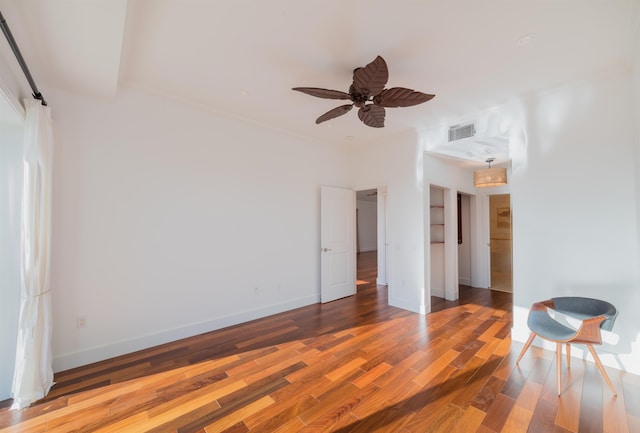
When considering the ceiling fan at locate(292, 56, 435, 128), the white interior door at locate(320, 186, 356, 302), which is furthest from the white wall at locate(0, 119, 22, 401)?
the white interior door at locate(320, 186, 356, 302)

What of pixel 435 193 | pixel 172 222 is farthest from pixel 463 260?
pixel 172 222

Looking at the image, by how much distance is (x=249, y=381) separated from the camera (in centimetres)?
250

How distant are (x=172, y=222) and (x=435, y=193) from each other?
4716mm

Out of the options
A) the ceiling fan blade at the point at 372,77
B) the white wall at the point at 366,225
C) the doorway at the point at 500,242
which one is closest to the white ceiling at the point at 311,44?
the ceiling fan blade at the point at 372,77

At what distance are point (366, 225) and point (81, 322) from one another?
36.4ft

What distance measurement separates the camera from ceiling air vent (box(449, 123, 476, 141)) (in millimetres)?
3795

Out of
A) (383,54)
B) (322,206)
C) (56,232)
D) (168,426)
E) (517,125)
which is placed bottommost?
(168,426)

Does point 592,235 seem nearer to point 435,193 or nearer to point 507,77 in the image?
point 507,77

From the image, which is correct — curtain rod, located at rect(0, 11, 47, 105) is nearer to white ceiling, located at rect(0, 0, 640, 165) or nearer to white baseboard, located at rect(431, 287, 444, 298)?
white ceiling, located at rect(0, 0, 640, 165)

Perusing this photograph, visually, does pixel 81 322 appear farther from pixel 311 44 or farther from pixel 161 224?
pixel 311 44

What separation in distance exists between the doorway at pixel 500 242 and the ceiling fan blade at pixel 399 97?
15.1 feet

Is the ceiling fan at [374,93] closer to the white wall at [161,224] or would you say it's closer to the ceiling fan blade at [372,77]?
the ceiling fan blade at [372,77]

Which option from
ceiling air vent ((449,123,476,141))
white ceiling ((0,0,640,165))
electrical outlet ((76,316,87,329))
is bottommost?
electrical outlet ((76,316,87,329))

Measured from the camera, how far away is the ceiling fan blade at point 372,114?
2.65 meters
